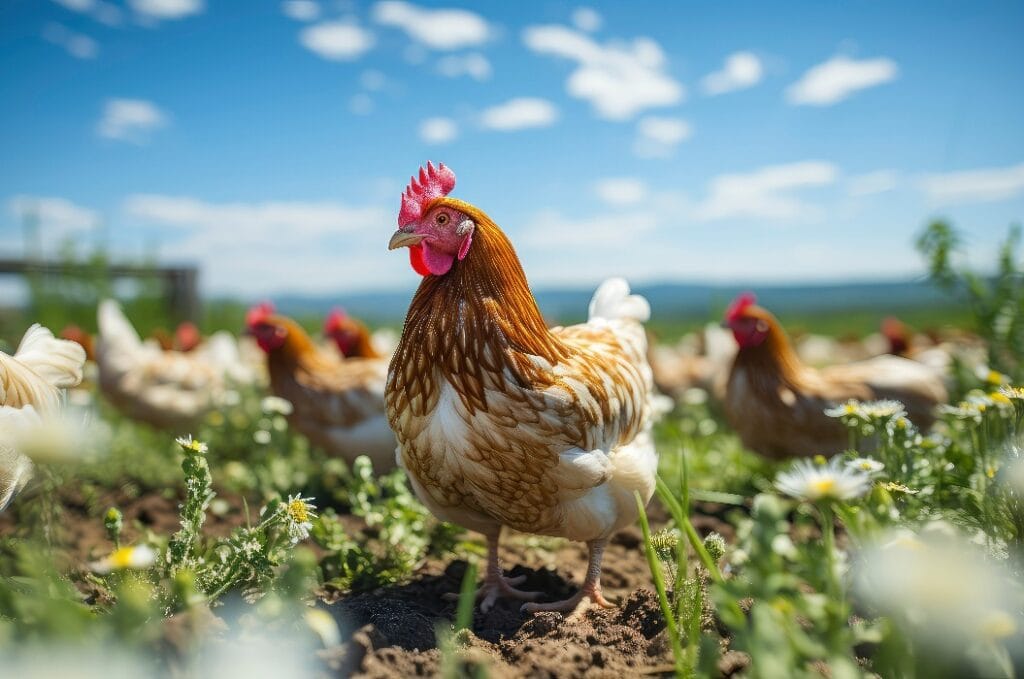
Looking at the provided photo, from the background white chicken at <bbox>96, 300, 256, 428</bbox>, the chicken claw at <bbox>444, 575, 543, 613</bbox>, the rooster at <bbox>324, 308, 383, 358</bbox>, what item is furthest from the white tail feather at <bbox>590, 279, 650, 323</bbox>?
the background white chicken at <bbox>96, 300, 256, 428</bbox>

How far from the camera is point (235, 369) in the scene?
5777 millimetres

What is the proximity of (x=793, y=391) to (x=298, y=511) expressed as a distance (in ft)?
10.6

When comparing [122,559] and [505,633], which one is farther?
[505,633]

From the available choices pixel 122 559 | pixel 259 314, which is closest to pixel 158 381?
pixel 259 314

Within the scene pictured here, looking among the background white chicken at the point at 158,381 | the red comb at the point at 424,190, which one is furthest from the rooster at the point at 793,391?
the background white chicken at the point at 158,381

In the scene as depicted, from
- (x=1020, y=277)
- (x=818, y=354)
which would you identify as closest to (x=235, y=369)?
(x=1020, y=277)

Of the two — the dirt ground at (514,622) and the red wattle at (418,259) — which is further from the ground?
the red wattle at (418,259)

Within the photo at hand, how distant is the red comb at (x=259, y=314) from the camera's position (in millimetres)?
4703

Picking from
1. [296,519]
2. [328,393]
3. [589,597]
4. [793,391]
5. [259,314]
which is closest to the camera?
[296,519]

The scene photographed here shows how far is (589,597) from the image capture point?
250cm

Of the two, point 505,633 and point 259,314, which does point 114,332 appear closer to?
point 259,314

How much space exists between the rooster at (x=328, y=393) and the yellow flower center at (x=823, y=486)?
3.20 meters

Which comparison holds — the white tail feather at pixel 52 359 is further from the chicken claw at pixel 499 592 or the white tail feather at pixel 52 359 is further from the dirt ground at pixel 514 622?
the chicken claw at pixel 499 592

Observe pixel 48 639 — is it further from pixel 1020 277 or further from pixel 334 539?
pixel 1020 277
